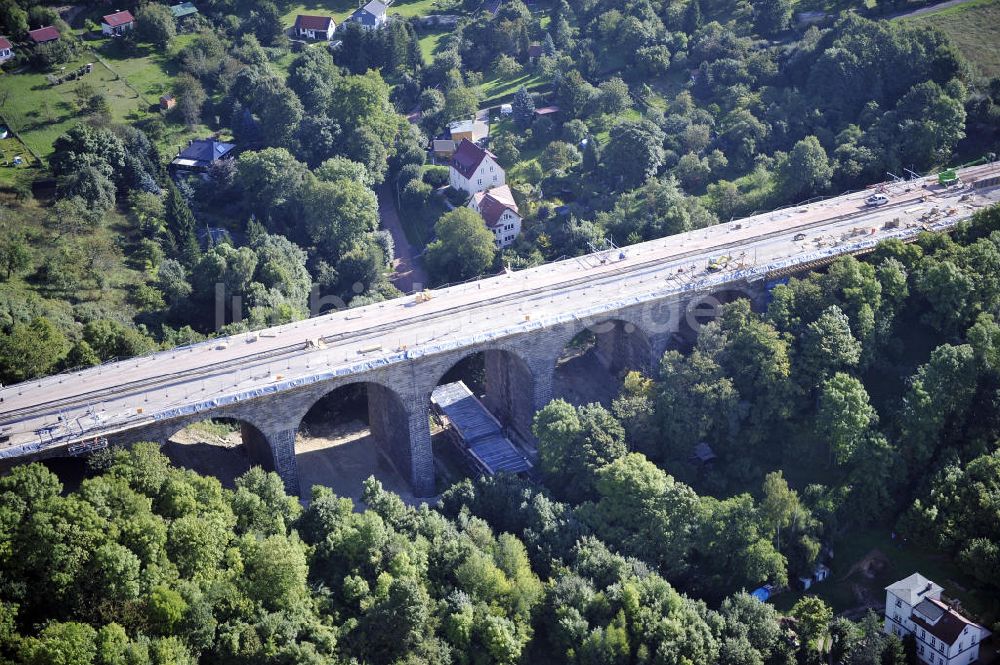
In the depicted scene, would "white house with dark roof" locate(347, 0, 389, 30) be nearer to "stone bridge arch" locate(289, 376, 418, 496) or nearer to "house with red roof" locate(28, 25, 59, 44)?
"house with red roof" locate(28, 25, 59, 44)

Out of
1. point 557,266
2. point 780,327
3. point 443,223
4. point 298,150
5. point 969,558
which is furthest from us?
point 298,150

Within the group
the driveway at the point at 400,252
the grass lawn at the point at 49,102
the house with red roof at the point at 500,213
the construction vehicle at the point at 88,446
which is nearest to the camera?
the construction vehicle at the point at 88,446

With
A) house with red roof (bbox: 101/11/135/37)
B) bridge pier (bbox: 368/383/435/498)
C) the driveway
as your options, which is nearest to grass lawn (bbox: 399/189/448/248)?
the driveway

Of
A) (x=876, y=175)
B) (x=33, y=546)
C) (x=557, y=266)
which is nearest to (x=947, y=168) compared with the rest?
(x=876, y=175)

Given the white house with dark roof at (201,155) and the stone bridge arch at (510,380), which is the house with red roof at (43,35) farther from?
the stone bridge arch at (510,380)

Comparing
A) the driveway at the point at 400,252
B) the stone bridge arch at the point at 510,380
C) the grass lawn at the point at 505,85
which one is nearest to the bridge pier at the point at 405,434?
the stone bridge arch at the point at 510,380

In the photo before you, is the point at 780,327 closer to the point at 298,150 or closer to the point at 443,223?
the point at 443,223
